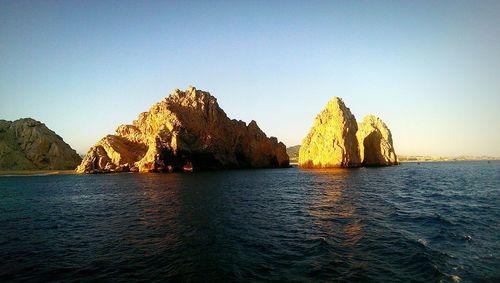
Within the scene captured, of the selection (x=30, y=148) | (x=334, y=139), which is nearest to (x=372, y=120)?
(x=334, y=139)

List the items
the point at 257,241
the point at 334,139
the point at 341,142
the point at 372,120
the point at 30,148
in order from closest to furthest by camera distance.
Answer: the point at 257,241 < the point at 341,142 < the point at 334,139 < the point at 30,148 < the point at 372,120

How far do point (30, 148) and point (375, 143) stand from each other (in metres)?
169

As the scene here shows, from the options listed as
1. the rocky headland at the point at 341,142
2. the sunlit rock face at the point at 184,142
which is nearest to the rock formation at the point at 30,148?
the sunlit rock face at the point at 184,142

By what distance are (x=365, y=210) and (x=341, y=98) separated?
111658mm

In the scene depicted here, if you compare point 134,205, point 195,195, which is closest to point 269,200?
point 195,195

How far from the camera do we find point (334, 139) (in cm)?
12912

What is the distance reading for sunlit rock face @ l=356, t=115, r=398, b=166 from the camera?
143 m

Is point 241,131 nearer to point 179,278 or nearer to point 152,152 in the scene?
point 152,152

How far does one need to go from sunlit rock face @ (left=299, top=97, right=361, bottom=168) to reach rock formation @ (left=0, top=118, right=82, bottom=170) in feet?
408

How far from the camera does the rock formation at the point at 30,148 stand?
14700 centimetres

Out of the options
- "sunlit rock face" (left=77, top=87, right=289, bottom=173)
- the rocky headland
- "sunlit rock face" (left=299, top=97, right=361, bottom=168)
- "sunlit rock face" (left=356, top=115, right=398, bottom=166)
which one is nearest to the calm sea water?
"sunlit rock face" (left=77, top=87, right=289, bottom=173)

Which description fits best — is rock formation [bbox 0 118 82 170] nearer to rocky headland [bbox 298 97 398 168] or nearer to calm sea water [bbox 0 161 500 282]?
rocky headland [bbox 298 97 398 168]

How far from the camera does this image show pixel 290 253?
2053 centimetres

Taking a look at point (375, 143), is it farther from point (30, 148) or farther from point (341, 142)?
point (30, 148)
